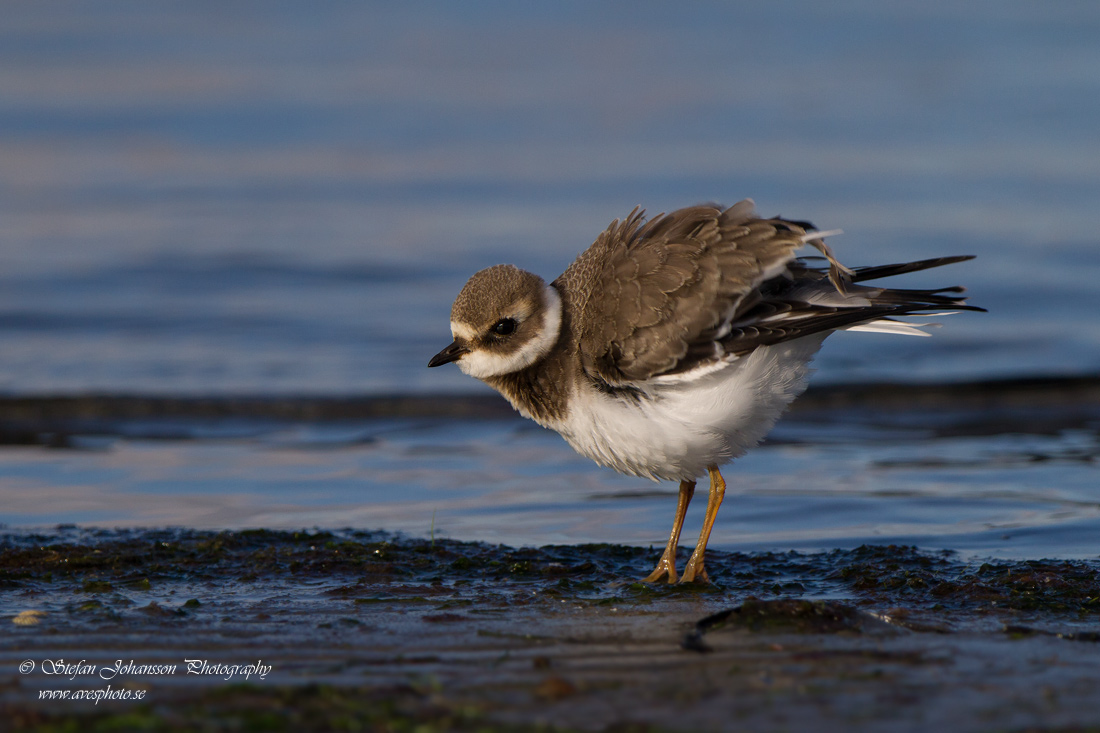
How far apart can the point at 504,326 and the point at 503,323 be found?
0.7 inches

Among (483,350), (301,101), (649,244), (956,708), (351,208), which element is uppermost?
(301,101)

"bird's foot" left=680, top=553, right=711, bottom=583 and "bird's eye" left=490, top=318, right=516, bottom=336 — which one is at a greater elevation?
"bird's eye" left=490, top=318, right=516, bottom=336

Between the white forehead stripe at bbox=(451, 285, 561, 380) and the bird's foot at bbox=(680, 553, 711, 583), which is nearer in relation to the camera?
the bird's foot at bbox=(680, 553, 711, 583)

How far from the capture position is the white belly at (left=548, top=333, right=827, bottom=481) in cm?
668

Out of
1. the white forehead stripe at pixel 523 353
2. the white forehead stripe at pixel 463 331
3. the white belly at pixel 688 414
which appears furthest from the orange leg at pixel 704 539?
the white forehead stripe at pixel 463 331

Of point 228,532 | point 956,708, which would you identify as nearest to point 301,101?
point 228,532

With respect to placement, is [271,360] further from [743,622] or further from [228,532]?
[743,622]

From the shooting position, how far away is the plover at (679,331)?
263 inches

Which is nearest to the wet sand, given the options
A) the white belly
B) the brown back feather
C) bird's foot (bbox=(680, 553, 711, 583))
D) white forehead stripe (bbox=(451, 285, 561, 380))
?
bird's foot (bbox=(680, 553, 711, 583))

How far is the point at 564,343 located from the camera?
700cm

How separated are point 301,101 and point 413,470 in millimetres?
16939

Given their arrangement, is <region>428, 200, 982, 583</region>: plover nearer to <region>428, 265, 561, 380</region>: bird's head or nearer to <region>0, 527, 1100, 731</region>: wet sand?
<region>428, 265, 561, 380</region>: bird's head

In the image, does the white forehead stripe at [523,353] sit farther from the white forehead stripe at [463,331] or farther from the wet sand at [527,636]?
the wet sand at [527,636]

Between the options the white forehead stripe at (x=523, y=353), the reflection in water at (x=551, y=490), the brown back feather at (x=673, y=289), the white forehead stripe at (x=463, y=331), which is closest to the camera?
the brown back feather at (x=673, y=289)
